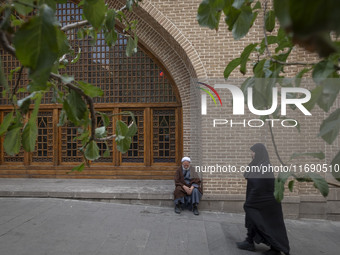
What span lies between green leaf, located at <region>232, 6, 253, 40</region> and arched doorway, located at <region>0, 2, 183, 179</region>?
278 inches

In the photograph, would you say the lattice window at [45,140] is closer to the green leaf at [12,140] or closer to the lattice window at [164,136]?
the lattice window at [164,136]

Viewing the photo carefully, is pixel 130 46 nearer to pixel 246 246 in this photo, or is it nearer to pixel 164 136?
pixel 246 246

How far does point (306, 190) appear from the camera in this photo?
684 cm

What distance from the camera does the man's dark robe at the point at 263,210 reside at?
15.6 feet

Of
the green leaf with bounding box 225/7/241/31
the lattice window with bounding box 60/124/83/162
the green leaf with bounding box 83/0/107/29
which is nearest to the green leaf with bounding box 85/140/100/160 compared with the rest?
the green leaf with bounding box 83/0/107/29

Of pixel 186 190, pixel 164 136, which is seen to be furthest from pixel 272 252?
pixel 164 136

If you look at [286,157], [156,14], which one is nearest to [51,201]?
[156,14]

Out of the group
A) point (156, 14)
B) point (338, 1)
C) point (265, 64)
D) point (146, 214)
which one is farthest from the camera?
point (156, 14)

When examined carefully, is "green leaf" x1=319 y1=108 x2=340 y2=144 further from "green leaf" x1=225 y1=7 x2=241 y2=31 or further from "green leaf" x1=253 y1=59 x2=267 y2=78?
"green leaf" x1=225 y1=7 x2=241 y2=31

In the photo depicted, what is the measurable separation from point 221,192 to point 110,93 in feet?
13.5

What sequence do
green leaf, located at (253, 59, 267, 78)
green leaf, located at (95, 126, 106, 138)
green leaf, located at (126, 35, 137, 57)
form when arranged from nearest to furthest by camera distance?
green leaf, located at (253, 59, 267, 78), green leaf, located at (95, 126, 106, 138), green leaf, located at (126, 35, 137, 57)

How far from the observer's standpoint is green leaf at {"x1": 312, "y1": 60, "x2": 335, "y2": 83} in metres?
0.92

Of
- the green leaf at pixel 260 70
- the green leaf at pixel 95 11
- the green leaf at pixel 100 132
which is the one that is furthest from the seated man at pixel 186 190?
the green leaf at pixel 95 11

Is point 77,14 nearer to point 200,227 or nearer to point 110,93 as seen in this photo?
point 110,93
